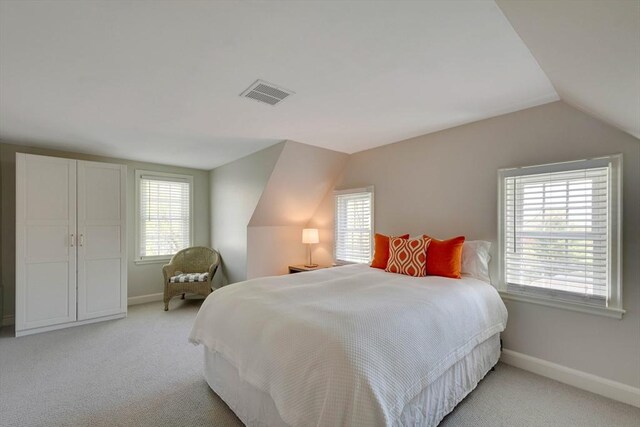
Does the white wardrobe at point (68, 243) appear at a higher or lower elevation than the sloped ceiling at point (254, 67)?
lower

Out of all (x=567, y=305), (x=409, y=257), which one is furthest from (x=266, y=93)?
(x=567, y=305)

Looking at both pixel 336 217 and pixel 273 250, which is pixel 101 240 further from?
pixel 336 217

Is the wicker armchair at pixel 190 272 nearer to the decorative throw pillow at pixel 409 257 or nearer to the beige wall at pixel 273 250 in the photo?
the beige wall at pixel 273 250

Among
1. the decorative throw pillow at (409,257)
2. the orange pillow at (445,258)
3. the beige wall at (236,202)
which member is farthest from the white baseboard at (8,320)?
the orange pillow at (445,258)

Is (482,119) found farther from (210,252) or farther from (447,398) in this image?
(210,252)

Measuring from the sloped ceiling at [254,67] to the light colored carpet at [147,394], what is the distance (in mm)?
2351

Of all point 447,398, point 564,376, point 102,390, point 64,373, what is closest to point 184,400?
point 102,390

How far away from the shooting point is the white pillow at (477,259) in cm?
272

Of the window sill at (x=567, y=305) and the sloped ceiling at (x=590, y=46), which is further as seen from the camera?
the window sill at (x=567, y=305)

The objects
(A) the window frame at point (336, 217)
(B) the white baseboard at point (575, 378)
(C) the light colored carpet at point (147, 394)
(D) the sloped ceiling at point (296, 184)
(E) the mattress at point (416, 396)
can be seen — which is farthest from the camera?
(A) the window frame at point (336, 217)

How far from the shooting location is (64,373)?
252cm

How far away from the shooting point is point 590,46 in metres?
1.27

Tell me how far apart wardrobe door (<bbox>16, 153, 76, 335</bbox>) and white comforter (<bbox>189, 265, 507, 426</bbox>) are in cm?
262

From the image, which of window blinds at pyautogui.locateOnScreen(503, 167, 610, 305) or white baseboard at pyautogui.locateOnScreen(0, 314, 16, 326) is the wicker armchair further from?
window blinds at pyautogui.locateOnScreen(503, 167, 610, 305)
